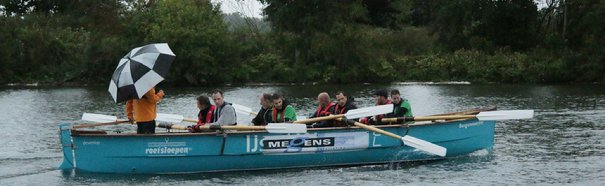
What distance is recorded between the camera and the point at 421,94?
142ft

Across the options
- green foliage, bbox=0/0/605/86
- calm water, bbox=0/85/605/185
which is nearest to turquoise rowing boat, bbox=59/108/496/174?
calm water, bbox=0/85/605/185

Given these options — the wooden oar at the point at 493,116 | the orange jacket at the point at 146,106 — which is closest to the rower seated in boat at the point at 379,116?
the wooden oar at the point at 493,116

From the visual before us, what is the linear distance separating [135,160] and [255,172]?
7.89ft

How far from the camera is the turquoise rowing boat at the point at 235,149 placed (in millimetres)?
18766

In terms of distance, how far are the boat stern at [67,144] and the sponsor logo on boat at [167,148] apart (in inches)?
59.3

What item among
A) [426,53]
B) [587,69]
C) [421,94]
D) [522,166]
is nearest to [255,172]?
[522,166]

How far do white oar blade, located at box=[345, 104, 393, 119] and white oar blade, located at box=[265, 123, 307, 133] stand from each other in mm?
1204

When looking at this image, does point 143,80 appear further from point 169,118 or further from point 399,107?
point 399,107

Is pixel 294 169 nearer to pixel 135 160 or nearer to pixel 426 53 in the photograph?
pixel 135 160

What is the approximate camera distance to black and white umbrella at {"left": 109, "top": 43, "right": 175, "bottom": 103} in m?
18.6

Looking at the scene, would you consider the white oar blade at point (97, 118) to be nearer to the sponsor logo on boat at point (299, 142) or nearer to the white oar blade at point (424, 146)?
the sponsor logo on boat at point (299, 142)

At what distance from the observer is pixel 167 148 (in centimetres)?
1886

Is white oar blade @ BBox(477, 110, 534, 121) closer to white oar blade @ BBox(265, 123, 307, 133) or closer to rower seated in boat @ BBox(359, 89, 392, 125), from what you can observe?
rower seated in boat @ BBox(359, 89, 392, 125)

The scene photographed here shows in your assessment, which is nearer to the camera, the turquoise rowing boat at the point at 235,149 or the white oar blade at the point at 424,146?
the turquoise rowing boat at the point at 235,149
